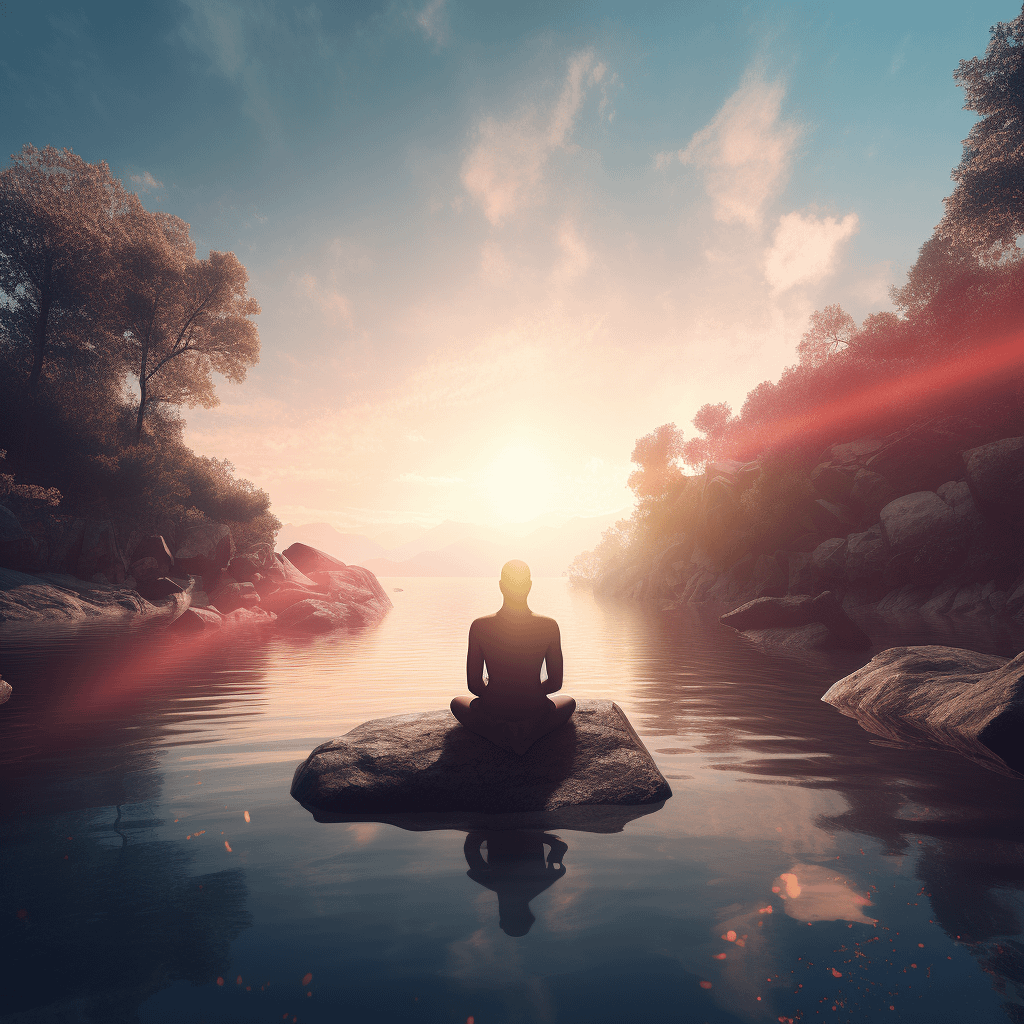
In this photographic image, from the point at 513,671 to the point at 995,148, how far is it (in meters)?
31.9

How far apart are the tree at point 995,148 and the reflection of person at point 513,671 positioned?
1173 inches

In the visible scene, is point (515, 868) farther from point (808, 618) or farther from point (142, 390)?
point (142, 390)

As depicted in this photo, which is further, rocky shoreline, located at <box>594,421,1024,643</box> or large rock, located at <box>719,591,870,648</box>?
rocky shoreline, located at <box>594,421,1024,643</box>

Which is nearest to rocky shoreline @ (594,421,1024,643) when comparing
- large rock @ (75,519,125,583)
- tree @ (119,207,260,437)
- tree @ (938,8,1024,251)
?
tree @ (938,8,1024,251)

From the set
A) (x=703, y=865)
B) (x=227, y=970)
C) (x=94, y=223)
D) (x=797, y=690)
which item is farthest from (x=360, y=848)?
(x=94, y=223)

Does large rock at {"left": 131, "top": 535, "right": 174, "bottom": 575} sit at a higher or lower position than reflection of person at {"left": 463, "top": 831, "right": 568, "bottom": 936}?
higher

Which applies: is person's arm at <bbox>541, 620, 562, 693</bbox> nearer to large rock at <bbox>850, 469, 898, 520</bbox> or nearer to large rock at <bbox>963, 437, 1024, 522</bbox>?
large rock at <bbox>963, 437, 1024, 522</bbox>

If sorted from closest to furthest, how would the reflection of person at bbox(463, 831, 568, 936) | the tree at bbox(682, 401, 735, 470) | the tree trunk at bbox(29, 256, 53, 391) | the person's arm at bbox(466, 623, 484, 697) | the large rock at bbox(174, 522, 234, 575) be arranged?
1. the reflection of person at bbox(463, 831, 568, 936)
2. the person's arm at bbox(466, 623, 484, 697)
3. the tree trunk at bbox(29, 256, 53, 391)
4. the large rock at bbox(174, 522, 234, 575)
5. the tree at bbox(682, 401, 735, 470)

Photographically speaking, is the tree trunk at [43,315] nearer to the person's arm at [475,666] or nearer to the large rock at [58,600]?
the large rock at [58,600]

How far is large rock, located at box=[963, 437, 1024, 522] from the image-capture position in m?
26.4

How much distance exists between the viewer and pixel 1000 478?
1053 inches

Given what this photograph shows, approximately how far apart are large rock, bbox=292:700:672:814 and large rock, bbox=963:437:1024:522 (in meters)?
31.9

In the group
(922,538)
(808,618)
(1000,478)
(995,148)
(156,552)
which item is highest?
(995,148)

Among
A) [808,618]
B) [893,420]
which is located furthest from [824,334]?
[808,618]
